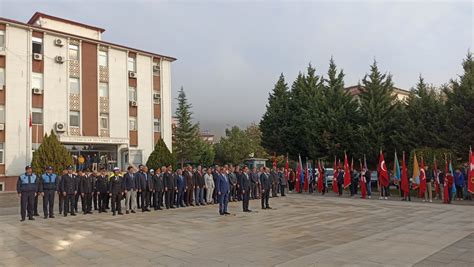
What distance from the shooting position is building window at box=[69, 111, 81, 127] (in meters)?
32.6

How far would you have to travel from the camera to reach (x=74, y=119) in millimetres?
32875

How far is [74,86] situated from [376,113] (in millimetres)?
23511

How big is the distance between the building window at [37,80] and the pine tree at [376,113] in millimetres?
23994

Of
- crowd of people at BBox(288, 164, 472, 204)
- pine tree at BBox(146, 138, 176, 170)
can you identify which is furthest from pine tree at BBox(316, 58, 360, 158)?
pine tree at BBox(146, 138, 176, 170)

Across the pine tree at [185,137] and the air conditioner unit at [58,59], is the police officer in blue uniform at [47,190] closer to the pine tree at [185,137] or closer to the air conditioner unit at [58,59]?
the air conditioner unit at [58,59]

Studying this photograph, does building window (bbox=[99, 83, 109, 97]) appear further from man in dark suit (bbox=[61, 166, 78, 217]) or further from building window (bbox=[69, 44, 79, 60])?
man in dark suit (bbox=[61, 166, 78, 217])

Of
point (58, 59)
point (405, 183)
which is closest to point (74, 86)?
point (58, 59)

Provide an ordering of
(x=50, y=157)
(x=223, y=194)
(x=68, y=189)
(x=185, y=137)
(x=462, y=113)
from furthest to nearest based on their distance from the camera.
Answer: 1. (x=185, y=137)
2. (x=50, y=157)
3. (x=462, y=113)
4. (x=68, y=189)
5. (x=223, y=194)

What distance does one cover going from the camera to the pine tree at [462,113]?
77.0 feet

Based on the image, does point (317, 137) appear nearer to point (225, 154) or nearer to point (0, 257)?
point (0, 257)

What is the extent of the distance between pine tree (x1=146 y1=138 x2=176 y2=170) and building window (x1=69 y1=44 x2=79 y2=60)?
9.68m

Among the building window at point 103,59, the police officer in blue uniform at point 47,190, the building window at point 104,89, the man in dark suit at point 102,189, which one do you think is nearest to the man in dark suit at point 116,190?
the man in dark suit at point 102,189

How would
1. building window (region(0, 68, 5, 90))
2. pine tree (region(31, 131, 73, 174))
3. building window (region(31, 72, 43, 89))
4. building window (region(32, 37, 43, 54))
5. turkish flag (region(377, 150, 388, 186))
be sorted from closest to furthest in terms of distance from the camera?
turkish flag (region(377, 150, 388, 186)) < pine tree (region(31, 131, 73, 174)) < building window (region(0, 68, 5, 90)) < building window (region(31, 72, 43, 89)) < building window (region(32, 37, 43, 54))

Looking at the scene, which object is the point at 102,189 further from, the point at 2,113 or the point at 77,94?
the point at 77,94
